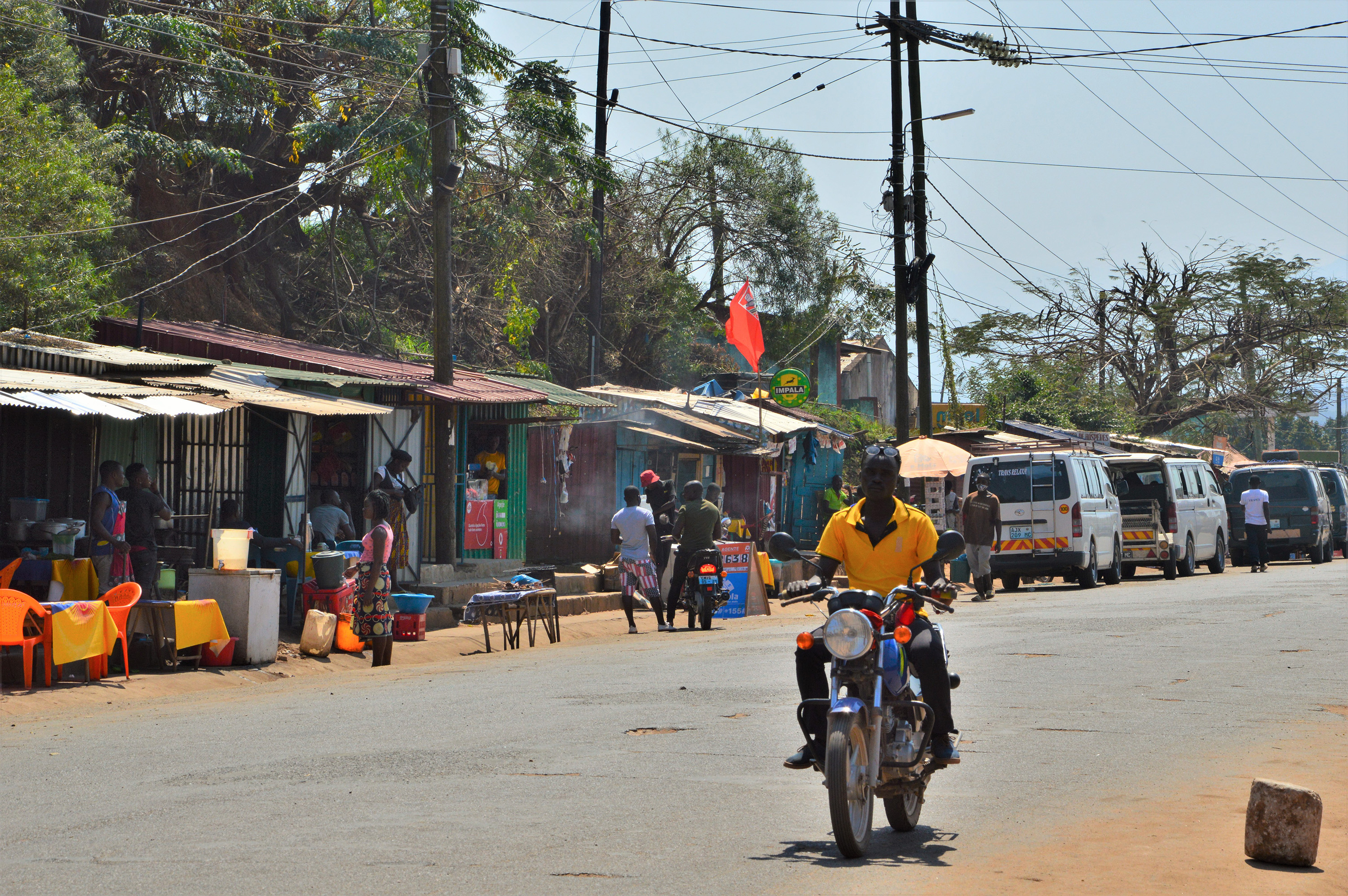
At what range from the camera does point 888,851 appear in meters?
5.57

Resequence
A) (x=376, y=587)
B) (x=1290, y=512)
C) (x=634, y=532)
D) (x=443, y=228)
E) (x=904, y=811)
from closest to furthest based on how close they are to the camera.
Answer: (x=904, y=811) → (x=376, y=587) → (x=634, y=532) → (x=443, y=228) → (x=1290, y=512)

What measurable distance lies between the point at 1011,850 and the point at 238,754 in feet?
14.7

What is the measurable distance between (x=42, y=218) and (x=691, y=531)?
982 centimetres

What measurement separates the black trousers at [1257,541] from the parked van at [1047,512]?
17.9ft

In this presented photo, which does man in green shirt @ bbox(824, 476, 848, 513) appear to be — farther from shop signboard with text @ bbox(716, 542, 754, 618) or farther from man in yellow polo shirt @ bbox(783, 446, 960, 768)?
man in yellow polo shirt @ bbox(783, 446, 960, 768)

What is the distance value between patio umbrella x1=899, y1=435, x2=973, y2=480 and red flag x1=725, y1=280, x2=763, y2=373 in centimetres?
419

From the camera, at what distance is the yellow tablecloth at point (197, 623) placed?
12336 millimetres

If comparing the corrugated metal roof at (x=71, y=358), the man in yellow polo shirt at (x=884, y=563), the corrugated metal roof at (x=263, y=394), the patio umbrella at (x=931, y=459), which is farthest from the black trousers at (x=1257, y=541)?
the man in yellow polo shirt at (x=884, y=563)

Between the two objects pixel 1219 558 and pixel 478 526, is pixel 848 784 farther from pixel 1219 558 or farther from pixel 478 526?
pixel 1219 558

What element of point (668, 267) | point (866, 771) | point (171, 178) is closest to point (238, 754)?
point (866, 771)

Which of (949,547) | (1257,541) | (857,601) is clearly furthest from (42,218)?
(1257,541)

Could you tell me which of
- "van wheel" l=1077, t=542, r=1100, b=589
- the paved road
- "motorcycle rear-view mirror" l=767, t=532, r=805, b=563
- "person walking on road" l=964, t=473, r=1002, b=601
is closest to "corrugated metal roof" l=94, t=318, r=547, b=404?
the paved road

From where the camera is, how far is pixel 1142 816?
6074 mm

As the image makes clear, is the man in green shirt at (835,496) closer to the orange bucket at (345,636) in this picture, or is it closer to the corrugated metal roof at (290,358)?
the corrugated metal roof at (290,358)
